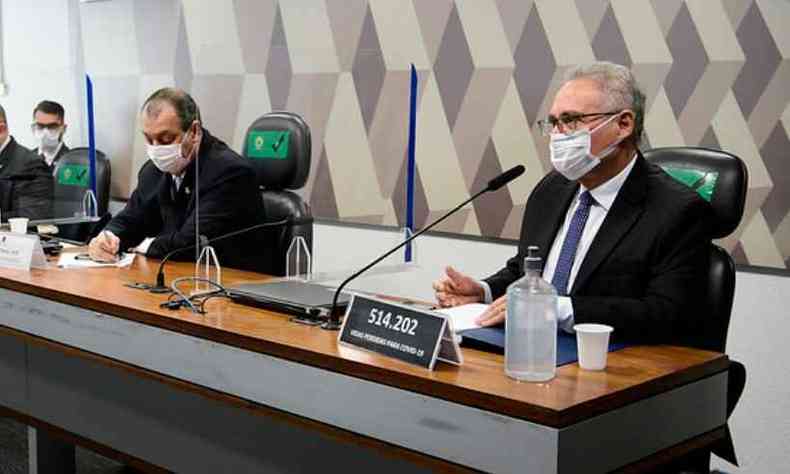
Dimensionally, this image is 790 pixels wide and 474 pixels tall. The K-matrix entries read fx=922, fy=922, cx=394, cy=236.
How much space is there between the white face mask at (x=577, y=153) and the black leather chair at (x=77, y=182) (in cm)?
206

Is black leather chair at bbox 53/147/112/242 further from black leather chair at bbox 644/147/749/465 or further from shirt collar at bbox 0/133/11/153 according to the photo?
black leather chair at bbox 644/147/749/465

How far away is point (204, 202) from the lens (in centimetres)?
277

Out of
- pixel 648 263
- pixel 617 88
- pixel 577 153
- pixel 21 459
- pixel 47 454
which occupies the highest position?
pixel 617 88

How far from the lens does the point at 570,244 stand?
1.95 m

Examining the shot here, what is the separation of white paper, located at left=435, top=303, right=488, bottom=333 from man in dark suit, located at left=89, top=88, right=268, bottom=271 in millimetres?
965

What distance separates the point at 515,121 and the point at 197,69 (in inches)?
55.3

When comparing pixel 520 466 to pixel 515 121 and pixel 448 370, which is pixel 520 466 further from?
pixel 515 121

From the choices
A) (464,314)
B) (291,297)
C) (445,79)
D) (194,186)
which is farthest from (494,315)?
(445,79)

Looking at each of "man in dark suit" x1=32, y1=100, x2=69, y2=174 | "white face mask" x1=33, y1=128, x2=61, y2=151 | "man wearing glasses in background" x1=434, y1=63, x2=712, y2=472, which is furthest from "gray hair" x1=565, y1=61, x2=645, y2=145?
"white face mask" x1=33, y1=128, x2=61, y2=151

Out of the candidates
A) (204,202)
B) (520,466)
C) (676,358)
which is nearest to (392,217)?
(204,202)

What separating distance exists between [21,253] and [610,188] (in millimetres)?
1487

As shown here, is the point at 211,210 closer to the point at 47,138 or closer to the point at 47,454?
the point at 47,454

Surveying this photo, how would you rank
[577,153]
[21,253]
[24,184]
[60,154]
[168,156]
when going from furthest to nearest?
[60,154] → [24,184] → [168,156] → [21,253] → [577,153]

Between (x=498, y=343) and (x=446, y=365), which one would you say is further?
(x=498, y=343)
